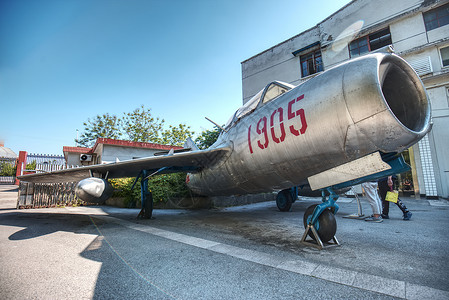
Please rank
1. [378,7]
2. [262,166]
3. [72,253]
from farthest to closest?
1. [378,7]
2. [262,166]
3. [72,253]

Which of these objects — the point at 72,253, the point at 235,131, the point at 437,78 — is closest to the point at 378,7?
the point at 437,78

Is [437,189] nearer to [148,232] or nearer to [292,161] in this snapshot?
[292,161]

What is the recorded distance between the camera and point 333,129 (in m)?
2.39

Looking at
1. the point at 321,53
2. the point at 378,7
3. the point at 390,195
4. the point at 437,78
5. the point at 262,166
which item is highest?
the point at 378,7

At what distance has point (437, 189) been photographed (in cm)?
984

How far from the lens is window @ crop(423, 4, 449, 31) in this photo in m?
10.8

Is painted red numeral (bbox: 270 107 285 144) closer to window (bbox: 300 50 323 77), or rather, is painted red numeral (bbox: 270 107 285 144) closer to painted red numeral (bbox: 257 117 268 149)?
painted red numeral (bbox: 257 117 268 149)

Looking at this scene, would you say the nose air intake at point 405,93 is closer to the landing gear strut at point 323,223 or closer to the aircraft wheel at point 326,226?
the landing gear strut at point 323,223

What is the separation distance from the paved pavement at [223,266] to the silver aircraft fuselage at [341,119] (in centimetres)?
122

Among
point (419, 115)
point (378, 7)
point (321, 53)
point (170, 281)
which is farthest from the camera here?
point (321, 53)

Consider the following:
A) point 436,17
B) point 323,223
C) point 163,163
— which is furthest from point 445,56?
point 163,163

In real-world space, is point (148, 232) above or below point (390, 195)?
below

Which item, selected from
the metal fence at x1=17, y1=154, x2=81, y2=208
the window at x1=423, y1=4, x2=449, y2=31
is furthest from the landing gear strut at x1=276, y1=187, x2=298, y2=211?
the window at x1=423, y1=4, x2=449, y2=31

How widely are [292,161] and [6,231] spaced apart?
238 inches
